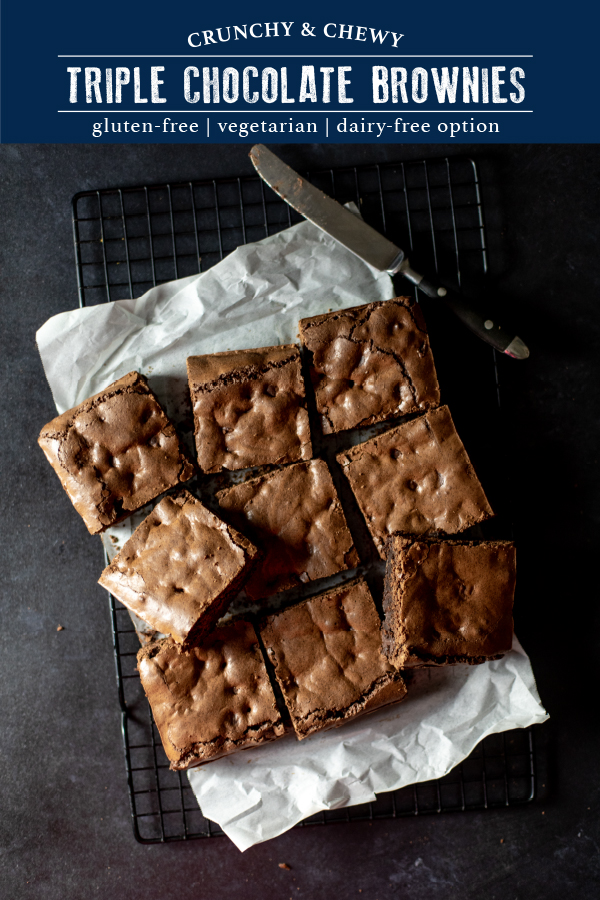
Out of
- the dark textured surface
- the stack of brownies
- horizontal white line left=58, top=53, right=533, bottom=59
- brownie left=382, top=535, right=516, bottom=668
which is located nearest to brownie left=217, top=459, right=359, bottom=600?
the stack of brownies

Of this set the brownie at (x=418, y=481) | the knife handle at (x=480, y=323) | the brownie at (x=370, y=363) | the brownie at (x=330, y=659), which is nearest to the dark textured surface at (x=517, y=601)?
the knife handle at (x=480, y=323)

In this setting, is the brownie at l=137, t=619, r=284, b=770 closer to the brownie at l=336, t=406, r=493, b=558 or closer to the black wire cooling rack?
the black wire cooling rack

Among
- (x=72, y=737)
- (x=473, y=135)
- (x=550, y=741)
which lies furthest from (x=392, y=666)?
(x=473, y=135)

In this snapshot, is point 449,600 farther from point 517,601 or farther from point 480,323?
point 480,323

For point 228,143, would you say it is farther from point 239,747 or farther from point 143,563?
point 239,747

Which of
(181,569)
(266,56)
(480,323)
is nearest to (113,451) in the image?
(181,569)
